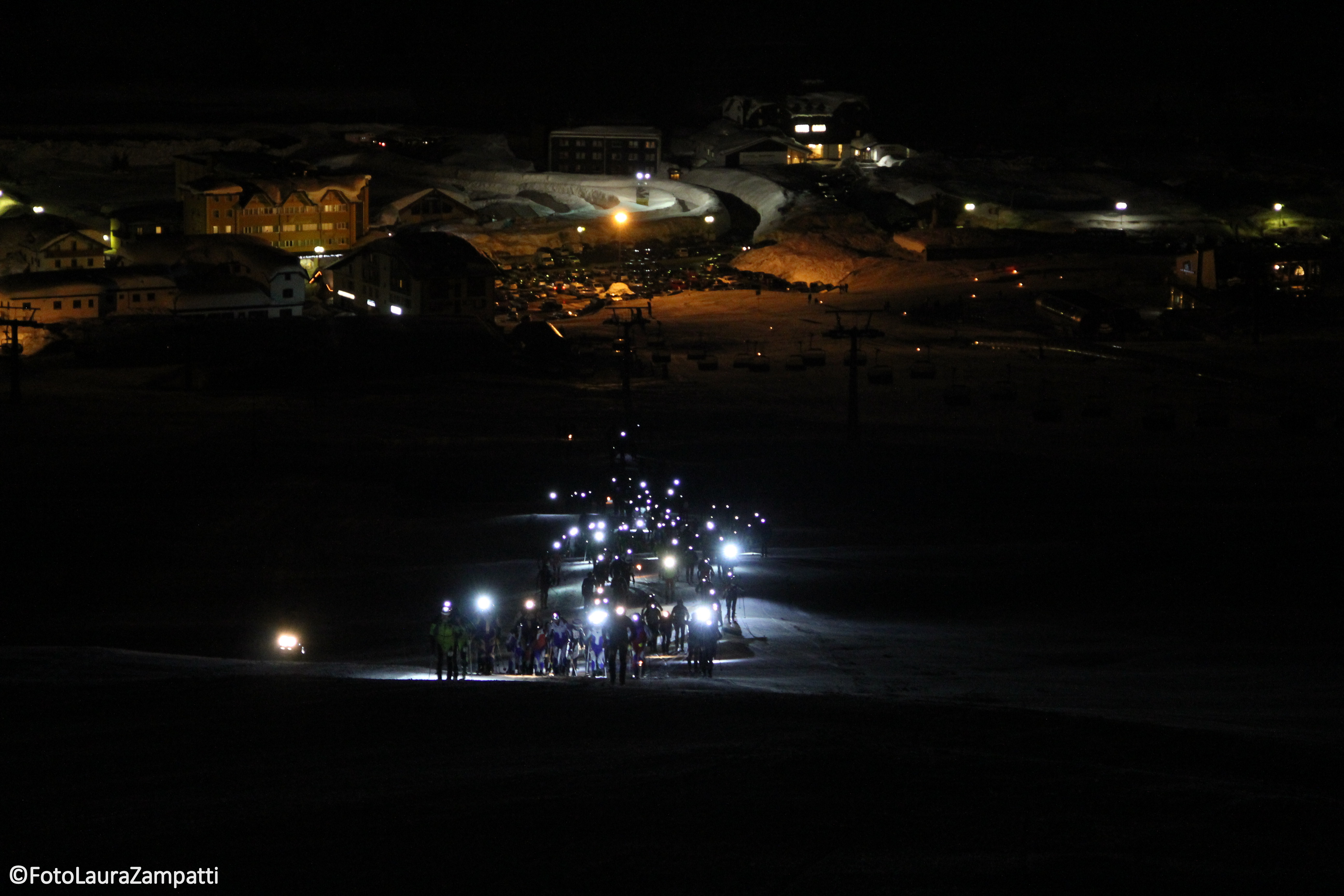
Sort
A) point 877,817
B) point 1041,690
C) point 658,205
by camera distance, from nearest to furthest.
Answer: point 877,817 < point 1041,690 < point 658,205

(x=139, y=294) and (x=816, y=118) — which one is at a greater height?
(x=816, y=118)

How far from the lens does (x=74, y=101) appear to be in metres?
60.5

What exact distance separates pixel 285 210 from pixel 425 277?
9.11m

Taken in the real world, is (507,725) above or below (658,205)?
below

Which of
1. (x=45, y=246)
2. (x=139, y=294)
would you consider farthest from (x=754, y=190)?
(x=45, y=246)

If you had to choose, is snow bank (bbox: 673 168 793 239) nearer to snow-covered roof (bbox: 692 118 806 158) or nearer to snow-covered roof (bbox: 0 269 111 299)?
snow-covered roof (bbox: 692 118 806 158)

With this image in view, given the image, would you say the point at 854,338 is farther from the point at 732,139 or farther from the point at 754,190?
the point at 732,139

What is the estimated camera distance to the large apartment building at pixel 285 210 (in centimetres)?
3922

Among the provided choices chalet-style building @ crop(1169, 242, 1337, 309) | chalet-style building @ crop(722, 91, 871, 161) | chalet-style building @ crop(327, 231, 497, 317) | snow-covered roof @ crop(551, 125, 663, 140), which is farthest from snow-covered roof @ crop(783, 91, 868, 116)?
chalet-style building @ crop(327, 231, 497, 317)

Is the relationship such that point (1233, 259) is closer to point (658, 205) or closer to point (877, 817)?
point (658, 205)

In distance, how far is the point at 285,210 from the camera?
3994 centimetres

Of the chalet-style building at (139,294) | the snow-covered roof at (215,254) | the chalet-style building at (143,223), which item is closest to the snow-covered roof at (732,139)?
the chalet-style building at (143,223)

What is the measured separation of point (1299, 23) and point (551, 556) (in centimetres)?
8436

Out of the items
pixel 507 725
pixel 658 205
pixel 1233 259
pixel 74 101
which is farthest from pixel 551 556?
pixel 74 101
